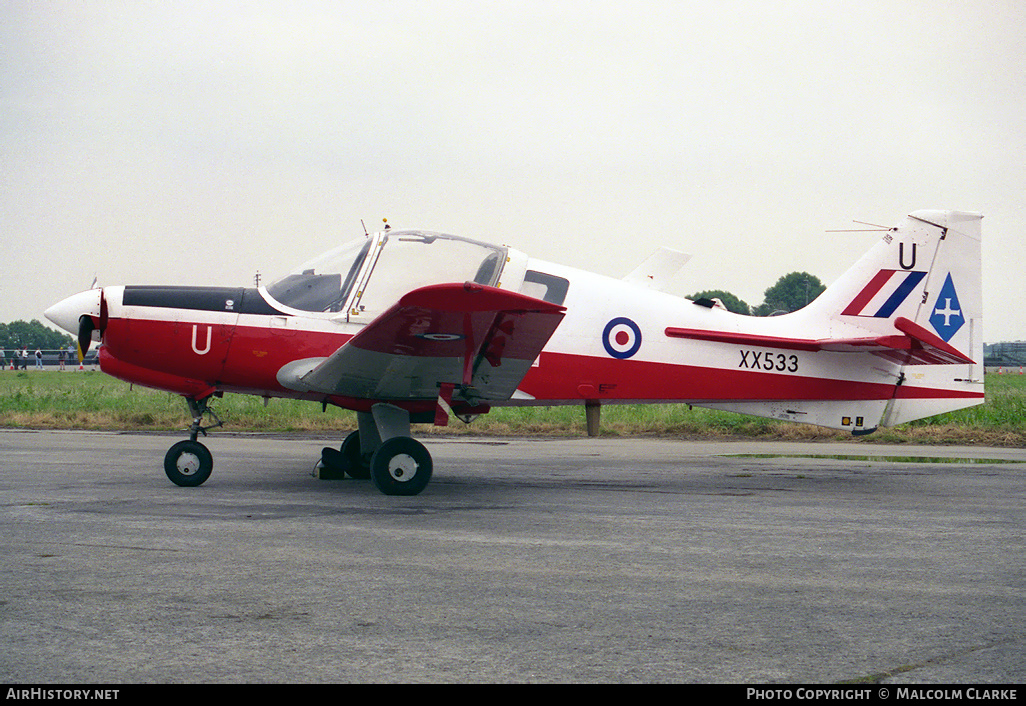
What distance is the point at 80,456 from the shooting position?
1175 cm

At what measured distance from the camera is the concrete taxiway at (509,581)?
10.8 feet

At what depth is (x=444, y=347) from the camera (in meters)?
7.77

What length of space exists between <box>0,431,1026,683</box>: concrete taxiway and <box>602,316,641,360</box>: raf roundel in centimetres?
146

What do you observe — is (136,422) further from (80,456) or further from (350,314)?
(350,314)

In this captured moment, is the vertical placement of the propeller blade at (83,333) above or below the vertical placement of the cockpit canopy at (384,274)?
below

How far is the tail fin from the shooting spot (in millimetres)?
10422

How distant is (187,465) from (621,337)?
4678 millimetres

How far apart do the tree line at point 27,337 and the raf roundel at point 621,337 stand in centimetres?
10587

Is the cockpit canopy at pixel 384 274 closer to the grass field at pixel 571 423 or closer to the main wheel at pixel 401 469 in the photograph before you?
the main wheel at pixel 401 469

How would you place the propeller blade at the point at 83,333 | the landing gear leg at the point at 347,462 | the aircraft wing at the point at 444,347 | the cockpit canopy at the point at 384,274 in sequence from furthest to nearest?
the landing gear leg at the point at 347,462 → the cockpit canopy at the point at 384,274 → the propeller blade at the point at 83,333 → the aircraft wing at the point at 444,347

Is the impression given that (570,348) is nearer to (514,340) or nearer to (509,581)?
(514,340)

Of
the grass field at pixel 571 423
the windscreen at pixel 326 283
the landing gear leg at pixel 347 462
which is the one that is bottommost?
the grass field at pixel 571 423

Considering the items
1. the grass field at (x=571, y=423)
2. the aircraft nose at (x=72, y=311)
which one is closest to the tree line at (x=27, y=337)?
the grass field at (x=571, y=423)

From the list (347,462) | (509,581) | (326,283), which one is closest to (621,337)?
(326,283)
